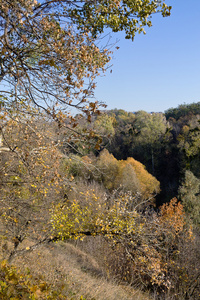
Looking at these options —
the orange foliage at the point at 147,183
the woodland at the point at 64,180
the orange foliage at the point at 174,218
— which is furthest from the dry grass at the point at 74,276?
the orange foliage at the point at 147,183

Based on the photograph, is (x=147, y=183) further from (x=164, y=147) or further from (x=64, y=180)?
(x=64, y=180)

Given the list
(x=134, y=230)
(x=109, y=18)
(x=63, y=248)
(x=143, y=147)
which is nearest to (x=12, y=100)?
(x=109, y=18)

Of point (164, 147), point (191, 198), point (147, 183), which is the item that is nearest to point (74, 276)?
point (191, 198)

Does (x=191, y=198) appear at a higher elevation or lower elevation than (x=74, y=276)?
higher

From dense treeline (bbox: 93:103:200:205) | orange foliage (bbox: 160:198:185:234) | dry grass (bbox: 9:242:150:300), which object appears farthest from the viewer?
dense treeline (bbox: 93:103:200:205)

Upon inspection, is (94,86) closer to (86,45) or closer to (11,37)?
(86,45)

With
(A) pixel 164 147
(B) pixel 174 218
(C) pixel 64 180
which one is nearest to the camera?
(C) pixel 64 180

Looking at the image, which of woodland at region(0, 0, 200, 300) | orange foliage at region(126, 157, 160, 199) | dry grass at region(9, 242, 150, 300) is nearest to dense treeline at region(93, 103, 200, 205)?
orange foliage at region(126, 157, 160, 199)

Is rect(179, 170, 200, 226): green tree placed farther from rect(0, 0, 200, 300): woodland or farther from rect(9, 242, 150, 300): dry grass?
rect(9, 242, 150, 300): dry grass

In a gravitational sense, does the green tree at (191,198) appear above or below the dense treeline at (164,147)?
below

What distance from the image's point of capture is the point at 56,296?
3127 mm

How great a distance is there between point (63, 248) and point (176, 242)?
332 inches

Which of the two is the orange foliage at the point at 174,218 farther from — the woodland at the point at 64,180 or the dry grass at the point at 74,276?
the dry grass at the point at 74,276

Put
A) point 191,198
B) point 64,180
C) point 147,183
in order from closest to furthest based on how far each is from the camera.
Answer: point 64,180 < point 191,198 < point 147,183
